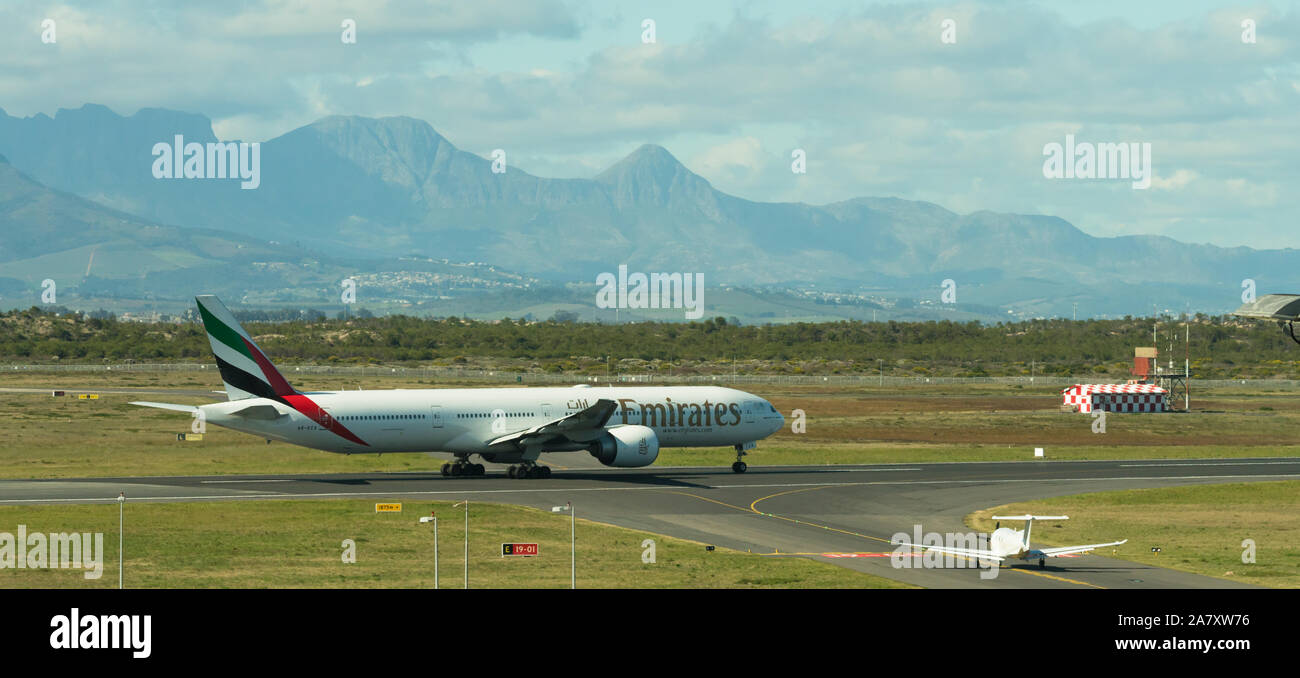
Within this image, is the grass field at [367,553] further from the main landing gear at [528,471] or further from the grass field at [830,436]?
the grass field at [830,436]

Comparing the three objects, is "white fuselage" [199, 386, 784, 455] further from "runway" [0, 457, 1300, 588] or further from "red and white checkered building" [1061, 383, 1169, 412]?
"red and white checkered building" [1061, 383, 1169, 412]

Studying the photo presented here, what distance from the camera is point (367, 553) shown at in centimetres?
3772

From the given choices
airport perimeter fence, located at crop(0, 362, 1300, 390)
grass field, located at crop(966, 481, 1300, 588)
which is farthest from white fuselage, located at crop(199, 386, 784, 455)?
airport perimeter fence, located at crop(0, 362, 1300, 390)

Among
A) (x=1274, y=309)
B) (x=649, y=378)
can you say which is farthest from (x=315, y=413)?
(x=649, y=378)

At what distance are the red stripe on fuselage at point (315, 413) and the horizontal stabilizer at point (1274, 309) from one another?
45173 mm

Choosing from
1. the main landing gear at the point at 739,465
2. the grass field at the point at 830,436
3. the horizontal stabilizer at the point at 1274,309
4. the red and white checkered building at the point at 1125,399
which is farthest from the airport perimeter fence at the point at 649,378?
the horizontal stabilizer at the point at 1274,309

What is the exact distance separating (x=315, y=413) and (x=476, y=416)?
7815mm

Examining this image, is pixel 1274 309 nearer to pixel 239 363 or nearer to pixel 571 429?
pixel 571 429

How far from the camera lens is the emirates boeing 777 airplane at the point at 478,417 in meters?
59.3

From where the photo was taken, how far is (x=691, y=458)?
78.6 m

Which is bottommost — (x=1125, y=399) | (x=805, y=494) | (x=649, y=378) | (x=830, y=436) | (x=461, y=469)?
(x=805, y=494)
